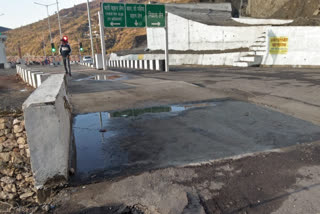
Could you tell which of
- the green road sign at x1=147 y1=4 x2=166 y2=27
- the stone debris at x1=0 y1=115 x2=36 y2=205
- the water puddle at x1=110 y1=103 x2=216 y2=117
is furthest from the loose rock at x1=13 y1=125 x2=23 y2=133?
the green road sign at x1=147 y1=4 x2=166 y2=27

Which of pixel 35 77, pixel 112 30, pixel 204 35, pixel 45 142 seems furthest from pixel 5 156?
pixel 112 30

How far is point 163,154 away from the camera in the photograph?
4082mm

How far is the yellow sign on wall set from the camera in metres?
19.6

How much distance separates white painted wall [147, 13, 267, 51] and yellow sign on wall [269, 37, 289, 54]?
15.2 ft

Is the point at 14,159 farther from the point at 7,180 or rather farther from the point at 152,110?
the point at 152,110

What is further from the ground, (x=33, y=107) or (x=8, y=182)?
(x=33, y=107)

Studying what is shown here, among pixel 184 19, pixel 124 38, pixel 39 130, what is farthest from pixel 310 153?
pixel 124 38

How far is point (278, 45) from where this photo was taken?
65.8 feet

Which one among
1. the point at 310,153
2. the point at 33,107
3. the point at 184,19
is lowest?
the point at 310,153

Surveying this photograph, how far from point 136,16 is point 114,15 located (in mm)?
1663

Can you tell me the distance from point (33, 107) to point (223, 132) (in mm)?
3551

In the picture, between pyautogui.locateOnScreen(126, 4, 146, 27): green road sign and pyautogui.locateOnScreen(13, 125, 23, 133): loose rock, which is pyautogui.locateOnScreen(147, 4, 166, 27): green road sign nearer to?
pyautogui.locateOnScreen(126, 4, 146, 27): green road sign

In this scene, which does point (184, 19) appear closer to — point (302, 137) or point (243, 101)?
point (243, 101)

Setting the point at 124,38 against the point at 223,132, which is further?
the point at 124,38
